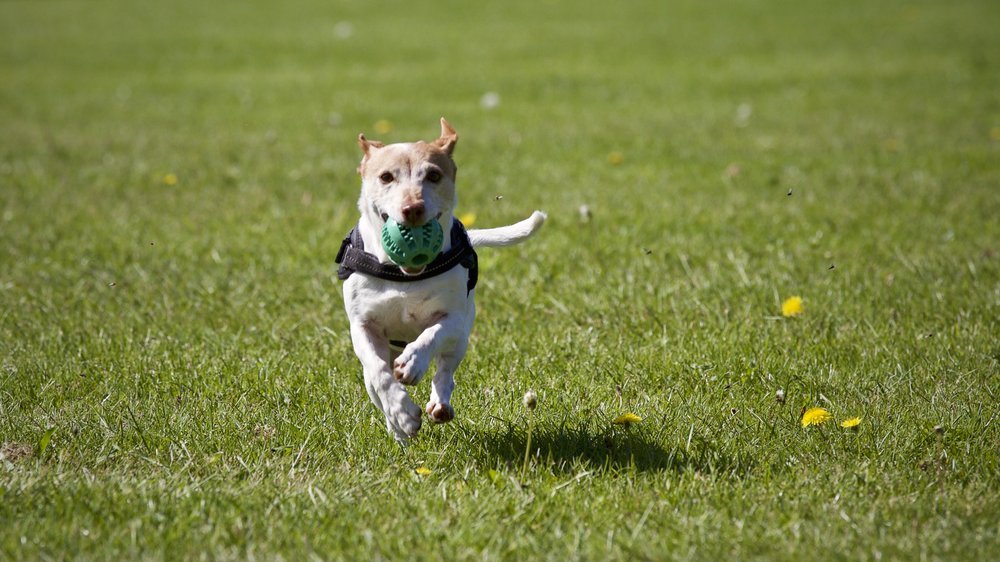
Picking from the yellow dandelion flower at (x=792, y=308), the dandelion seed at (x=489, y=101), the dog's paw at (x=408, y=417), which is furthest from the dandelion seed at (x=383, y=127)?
the dog's paw at (x=408, y=417)

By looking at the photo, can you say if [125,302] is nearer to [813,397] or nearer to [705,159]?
[813,397]

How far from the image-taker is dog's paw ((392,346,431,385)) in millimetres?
3242

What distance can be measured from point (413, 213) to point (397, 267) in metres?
0.30

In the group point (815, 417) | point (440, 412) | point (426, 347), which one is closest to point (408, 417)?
point (440, 412)

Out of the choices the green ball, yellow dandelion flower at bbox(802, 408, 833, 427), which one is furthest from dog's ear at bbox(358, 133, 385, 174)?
yellow dandelion flower at bbox(802, 408, 833, 427)

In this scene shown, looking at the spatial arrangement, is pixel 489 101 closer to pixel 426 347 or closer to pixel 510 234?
pixel 510 234

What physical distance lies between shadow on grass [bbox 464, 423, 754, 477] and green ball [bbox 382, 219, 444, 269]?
74cm

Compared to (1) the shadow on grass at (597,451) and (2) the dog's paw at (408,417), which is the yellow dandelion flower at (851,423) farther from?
(2) the dog's paw at (408,417)

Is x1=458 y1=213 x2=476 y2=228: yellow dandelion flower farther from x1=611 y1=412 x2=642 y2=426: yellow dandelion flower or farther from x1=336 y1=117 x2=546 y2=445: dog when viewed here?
x1=611 y1=412 x2=642 y2=426: yellow dandelion flower

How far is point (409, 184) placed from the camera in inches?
130

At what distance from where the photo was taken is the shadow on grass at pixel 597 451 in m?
3.40

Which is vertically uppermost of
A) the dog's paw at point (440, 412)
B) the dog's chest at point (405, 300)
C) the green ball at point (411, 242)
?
the green ball at point (411, 242)

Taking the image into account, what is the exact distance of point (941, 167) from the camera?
8109mm

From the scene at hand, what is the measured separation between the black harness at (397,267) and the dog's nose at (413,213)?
0.88 ft
